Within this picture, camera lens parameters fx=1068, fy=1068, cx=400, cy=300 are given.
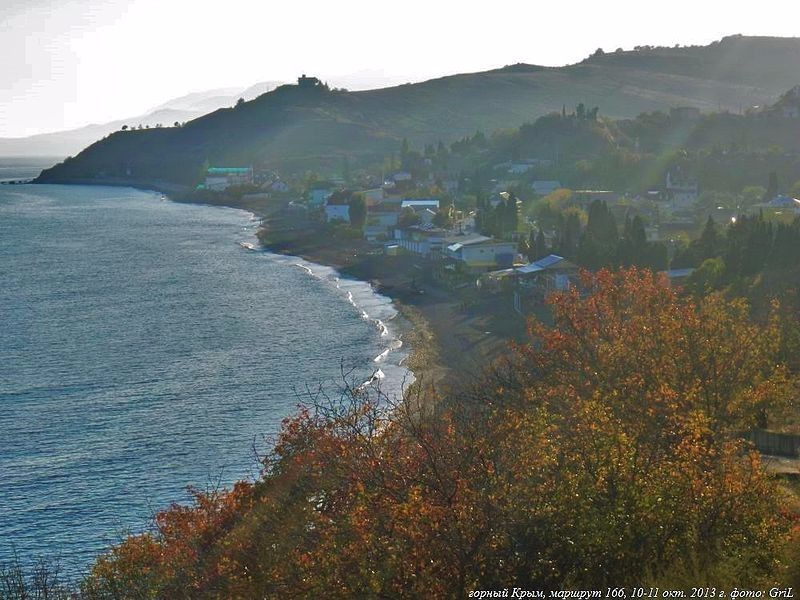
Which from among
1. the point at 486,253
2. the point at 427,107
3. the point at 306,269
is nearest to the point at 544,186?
the point at 306,269

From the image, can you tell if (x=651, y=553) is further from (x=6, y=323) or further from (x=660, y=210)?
(x=660, y=210)

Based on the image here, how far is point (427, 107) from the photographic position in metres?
→ 138

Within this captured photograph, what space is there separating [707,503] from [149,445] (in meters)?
12.9

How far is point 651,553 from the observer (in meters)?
8.93

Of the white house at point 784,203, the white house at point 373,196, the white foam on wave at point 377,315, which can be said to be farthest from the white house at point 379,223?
the white house at point 784,203

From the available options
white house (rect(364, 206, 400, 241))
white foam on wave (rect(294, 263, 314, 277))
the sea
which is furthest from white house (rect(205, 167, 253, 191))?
white foam on wave (rect(294, 263, 314, 277))

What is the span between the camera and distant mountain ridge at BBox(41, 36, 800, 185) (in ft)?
398

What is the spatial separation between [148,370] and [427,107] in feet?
379

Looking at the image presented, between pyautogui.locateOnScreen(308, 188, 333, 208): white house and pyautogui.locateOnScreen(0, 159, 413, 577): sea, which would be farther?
pyautogui.locateOnScreen(308, 188, 333, 208): white house

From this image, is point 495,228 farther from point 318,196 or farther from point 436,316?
point 318,196

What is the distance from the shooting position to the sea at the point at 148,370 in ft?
A: 56.7

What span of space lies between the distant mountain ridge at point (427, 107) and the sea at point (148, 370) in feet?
209

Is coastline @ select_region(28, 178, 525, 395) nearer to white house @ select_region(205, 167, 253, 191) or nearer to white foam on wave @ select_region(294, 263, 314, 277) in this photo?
white foam on wave @ select_region(294, 263, 314, 277)

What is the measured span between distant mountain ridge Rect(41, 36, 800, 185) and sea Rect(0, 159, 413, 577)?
209ft
